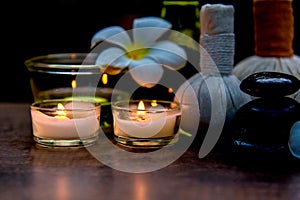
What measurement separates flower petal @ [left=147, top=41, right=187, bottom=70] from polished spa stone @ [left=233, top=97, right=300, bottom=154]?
188mm

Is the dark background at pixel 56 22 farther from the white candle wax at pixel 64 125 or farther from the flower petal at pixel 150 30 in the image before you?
the white candle wax at pixel 64 125

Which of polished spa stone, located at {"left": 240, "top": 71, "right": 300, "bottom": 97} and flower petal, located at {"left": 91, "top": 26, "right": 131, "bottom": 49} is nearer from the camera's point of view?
polished spa stone, located at {"left": 240, "top": 71, "right": 300, "bottom": 97}

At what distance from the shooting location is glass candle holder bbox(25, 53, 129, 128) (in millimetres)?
806

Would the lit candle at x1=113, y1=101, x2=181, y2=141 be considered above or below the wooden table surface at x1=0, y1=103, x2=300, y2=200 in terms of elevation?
above

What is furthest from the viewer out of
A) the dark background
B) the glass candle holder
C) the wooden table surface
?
the dark background

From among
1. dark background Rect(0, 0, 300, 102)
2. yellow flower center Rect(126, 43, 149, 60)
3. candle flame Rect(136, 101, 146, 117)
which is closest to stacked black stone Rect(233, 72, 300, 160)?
candle flame Rect(136, 101, 146, 117)

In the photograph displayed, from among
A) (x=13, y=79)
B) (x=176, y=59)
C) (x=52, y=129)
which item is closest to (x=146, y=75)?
(x=176, y=59)

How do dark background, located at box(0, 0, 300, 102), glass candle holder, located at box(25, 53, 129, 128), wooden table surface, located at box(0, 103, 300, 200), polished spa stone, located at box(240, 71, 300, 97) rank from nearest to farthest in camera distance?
wooden table surface, located at box(0, 103, 300, 200) → polished spa stone, located at box(240, 71, 300, 97) → glass candle holder, located at box(25, 53, 129, 128) → dark background, located at box(0, 0, 300, 102)

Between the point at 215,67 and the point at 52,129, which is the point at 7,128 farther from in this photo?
the point at 215,67

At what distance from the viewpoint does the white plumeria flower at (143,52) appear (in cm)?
83

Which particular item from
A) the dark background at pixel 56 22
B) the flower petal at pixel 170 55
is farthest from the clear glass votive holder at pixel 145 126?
the dark background at pixel 56 22

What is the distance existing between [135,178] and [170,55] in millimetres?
289

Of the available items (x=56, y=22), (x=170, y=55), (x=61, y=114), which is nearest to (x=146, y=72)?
(x=170, y=55)

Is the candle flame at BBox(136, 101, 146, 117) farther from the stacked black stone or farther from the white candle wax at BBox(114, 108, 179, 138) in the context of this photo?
the stacked black stone
